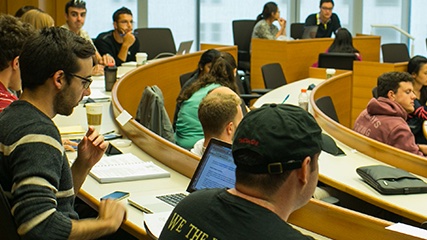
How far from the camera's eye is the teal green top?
4.69m

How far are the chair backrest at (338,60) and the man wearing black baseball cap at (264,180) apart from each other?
20.7ft

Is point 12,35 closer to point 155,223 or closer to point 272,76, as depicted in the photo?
point 155,223

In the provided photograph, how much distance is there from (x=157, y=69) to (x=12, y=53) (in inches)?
145

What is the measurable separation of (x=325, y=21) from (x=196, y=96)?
590cm

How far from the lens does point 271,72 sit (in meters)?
7.58

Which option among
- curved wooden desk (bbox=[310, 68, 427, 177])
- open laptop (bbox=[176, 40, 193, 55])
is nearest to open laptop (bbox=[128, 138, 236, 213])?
curved wooden desk (bbox=[310, 68, 427, 177])

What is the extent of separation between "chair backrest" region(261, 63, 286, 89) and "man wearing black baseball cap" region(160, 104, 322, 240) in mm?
5714

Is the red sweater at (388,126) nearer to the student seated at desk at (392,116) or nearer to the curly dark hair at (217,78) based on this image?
the student seated at desk at (392,116)

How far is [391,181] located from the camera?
11.4 feet

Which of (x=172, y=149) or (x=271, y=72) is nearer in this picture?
(x=172, y=149)

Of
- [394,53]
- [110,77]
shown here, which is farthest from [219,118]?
[394,53]

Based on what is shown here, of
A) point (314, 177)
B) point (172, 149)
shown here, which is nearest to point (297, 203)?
point (314, 177)

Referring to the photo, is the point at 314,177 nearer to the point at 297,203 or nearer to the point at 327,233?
the point at 297,203

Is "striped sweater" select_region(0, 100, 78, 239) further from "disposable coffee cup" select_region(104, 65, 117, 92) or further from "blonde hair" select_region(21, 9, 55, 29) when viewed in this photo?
"disposable coffee cup" select_region(104, 65, 117, 92)
